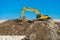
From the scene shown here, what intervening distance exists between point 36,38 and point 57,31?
815mm

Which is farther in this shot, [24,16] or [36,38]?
[24,16]

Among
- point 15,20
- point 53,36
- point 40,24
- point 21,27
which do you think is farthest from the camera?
point 15,20

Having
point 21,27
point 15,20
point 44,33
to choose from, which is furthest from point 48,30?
point 15,20

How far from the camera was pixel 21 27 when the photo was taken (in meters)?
34.1

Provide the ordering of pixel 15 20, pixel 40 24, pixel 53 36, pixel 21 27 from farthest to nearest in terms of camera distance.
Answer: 1. pixel 15 20
2. pixel 21 27
3. pixel 40 24
4. pixel 53 36

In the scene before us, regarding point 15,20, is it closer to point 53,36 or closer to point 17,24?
point 17,24

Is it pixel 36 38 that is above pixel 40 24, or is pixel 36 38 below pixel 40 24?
below

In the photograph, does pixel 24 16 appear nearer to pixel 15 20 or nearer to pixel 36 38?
pixel 15 20

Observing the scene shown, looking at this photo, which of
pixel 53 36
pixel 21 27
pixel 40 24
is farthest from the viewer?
pixel 21 27

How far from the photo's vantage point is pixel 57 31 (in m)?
7.83

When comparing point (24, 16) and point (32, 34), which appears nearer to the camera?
point (32, 34)

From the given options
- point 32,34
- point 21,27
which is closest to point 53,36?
point 32,34

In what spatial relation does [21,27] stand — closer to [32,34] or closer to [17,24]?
[17,24]

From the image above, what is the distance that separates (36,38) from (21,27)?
26327 millimetres
